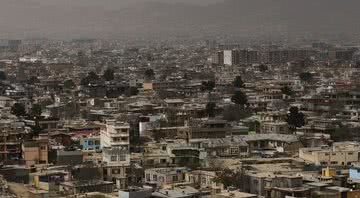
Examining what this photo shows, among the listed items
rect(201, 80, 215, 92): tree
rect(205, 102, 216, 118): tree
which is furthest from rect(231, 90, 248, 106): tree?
rect(201, 80, 215, 92): tree

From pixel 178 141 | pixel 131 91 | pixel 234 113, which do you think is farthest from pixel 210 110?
pixel 131 91

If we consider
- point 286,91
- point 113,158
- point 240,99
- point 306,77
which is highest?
point 306,77

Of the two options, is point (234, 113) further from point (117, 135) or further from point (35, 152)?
point (35, 152)

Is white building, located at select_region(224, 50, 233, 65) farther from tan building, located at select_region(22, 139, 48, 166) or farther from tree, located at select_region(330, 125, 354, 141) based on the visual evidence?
tan building, located at select_region(22, 139, 48, 166)

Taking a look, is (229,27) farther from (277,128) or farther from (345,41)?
(277,128)

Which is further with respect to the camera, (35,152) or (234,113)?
(234,113)

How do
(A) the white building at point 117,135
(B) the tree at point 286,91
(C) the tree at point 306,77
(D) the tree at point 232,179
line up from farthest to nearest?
(C) the tree at point 306,77 → (B) the tree at point 286,91 → (A) the white building at point 117,135 → (D) the tree at point 232,179

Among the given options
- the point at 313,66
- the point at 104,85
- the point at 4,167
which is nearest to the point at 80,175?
the point at 4,167

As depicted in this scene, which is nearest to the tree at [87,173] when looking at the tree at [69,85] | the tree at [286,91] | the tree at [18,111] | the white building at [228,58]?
the tree at [18,111]

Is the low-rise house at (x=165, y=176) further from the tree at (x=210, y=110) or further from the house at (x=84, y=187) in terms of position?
the tree at (x=210, y=110)

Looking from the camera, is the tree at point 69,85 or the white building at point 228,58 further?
the white building at point 228,58

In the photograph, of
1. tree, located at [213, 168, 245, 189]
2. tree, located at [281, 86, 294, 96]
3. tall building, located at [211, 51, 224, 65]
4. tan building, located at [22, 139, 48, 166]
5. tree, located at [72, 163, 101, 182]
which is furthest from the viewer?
tall building, located at [211, 51, 224, 65]
